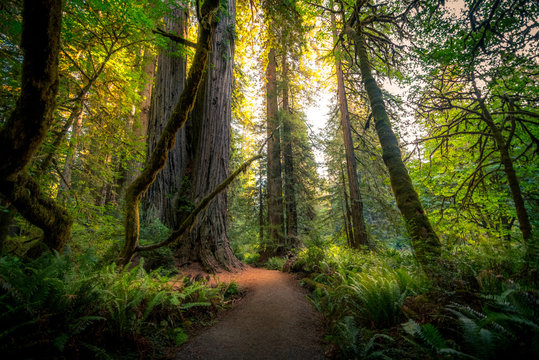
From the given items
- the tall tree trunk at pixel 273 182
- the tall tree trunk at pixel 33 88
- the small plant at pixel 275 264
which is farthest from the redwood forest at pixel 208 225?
the tall tree trunk at pixel 273 182

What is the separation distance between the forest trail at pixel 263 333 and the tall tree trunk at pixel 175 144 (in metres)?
3.12

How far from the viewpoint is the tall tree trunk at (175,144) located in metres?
5.47

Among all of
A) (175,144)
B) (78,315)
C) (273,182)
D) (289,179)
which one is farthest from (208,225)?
(289,179)

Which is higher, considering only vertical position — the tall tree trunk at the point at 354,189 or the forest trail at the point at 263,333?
the tall tree trunk at the point at 354,189

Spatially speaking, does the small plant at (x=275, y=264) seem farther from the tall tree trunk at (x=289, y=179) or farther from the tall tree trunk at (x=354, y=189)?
the tall tree trunk at (x=354, y=189)

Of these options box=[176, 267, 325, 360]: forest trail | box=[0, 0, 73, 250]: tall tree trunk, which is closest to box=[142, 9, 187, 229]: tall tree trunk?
box=[176, 267, 325, 360]: forest trail

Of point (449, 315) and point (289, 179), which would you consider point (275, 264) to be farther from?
point (449, 315)

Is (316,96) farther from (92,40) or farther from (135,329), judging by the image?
(135,329)

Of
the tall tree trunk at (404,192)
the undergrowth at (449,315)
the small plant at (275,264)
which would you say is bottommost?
the small plant at (275,264)

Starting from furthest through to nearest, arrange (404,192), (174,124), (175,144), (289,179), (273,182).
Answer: (289,179) → (273,182) → (175,144) → (404,192) → (174,124)

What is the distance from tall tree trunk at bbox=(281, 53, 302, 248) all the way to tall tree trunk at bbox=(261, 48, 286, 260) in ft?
1.74

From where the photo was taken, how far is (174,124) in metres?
2.75

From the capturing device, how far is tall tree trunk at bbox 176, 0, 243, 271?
17.1 ft

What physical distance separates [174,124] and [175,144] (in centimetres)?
382
